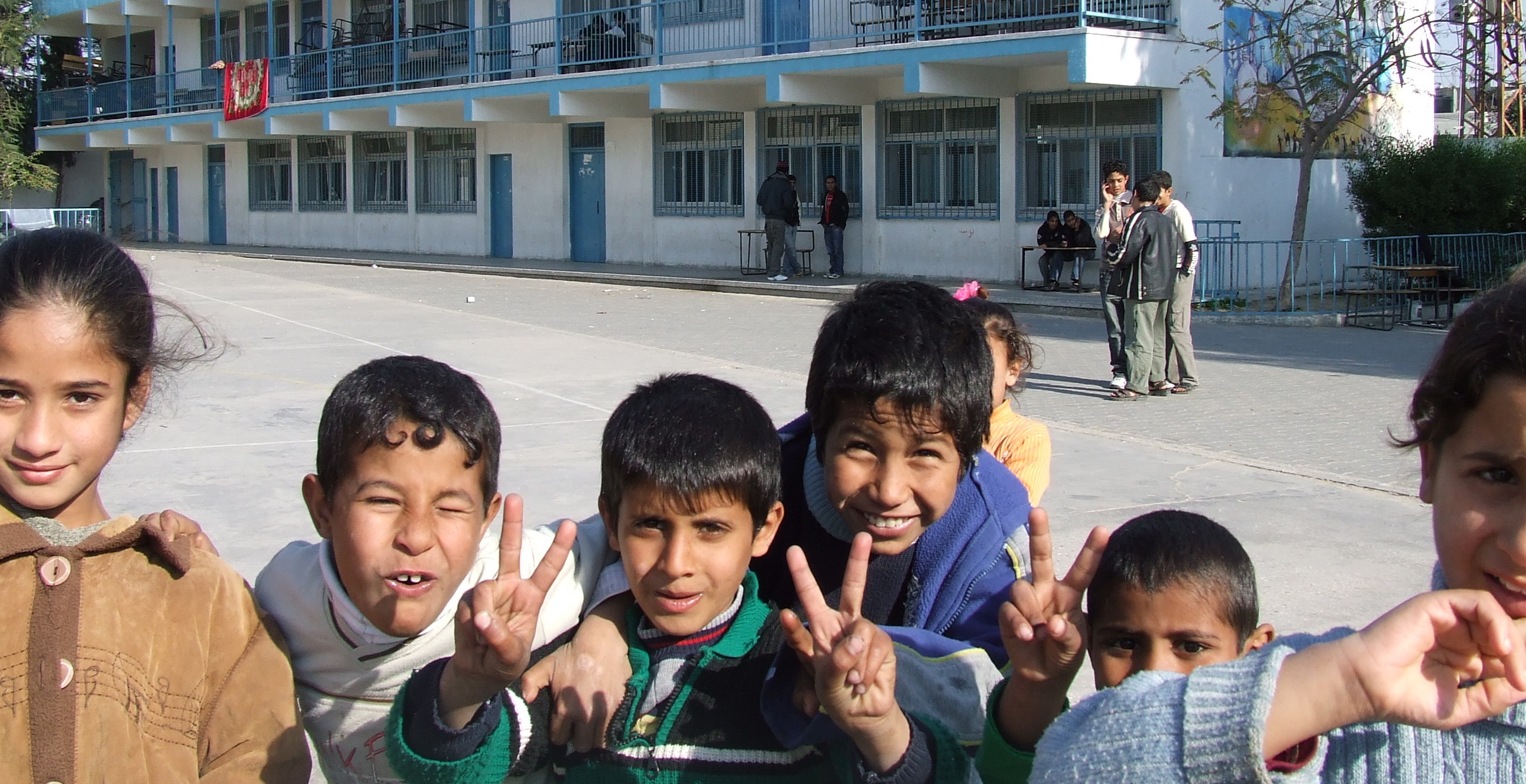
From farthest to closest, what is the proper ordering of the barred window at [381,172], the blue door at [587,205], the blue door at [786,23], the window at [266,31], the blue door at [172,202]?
the blue door at [172,202] < the window at [266,31] < the barred window at [381,172] < the blue door at [587,205] < the blue door at [786,23]

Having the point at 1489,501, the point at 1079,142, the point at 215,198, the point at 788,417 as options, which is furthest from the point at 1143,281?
the point at 215,198

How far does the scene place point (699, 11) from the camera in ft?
76.8

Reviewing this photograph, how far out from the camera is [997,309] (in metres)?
3.73

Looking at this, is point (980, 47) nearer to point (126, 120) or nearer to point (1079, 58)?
point (1079, 58)

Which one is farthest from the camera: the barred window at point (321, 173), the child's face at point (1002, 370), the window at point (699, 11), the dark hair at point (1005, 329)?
the barred window at point (321, 173)

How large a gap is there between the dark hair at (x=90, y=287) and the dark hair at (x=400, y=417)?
320 mm

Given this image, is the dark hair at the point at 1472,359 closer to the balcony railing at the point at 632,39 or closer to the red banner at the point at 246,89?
the balcony railing at the point at 632,39

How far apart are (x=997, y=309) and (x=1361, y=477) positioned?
4.16 metres

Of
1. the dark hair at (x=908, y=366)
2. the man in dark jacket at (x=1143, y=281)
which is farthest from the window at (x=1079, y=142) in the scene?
the dark hair at (x=908, y=366)

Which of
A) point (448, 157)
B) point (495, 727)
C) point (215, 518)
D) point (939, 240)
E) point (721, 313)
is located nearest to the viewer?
point (495, 727)

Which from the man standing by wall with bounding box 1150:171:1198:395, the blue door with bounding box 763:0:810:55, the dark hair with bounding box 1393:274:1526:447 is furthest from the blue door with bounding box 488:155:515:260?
the dark hair with bounding box 1393:274:1526:447

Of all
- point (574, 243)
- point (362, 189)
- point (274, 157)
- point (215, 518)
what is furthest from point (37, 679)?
point (274, 157)

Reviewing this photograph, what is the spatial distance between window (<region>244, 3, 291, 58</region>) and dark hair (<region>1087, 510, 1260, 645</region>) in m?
34.2

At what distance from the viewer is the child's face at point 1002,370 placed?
3438mm
